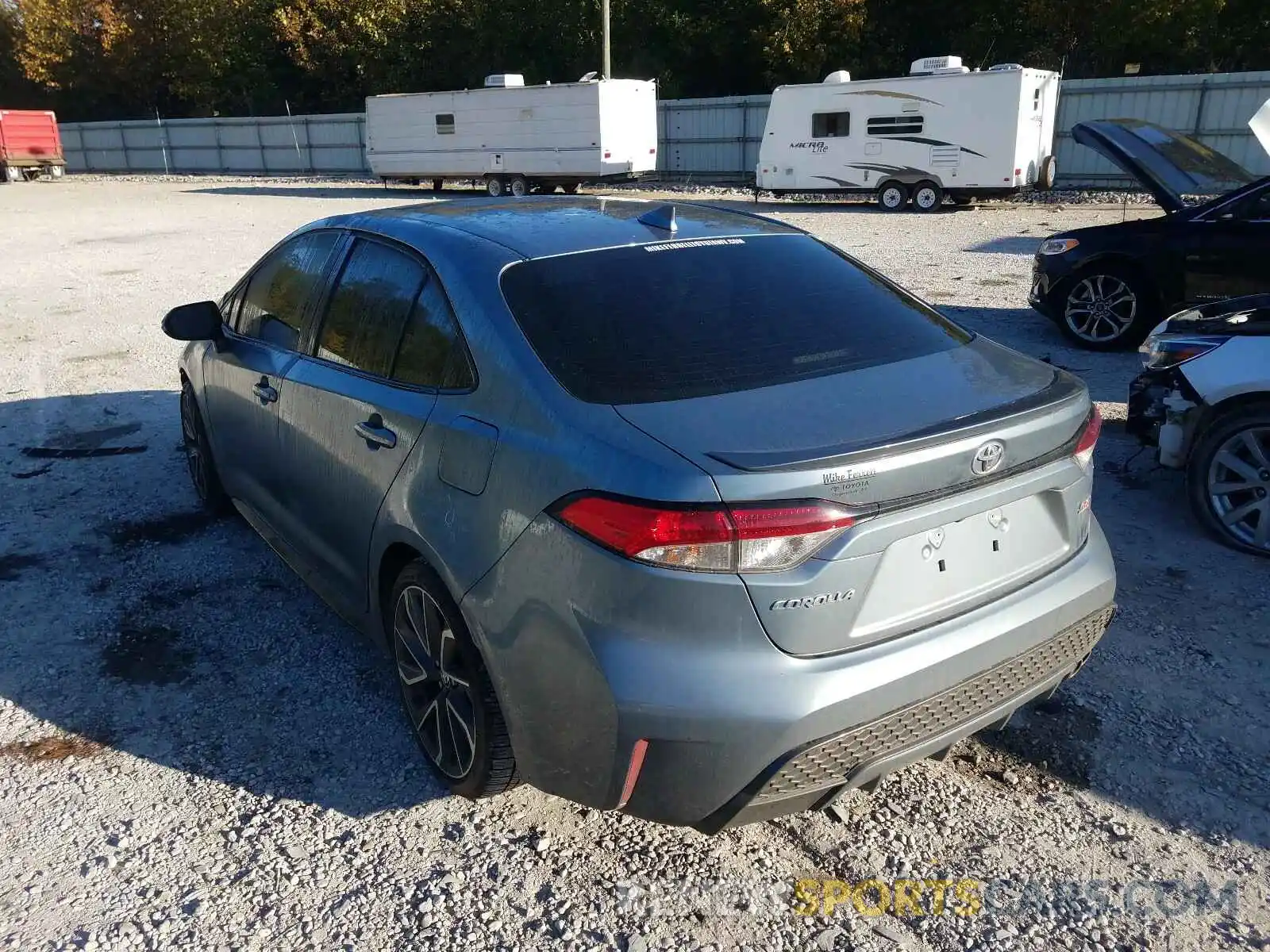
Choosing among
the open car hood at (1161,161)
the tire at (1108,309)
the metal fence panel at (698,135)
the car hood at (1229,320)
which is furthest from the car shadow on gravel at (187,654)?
the metal fence panel at (698,135)

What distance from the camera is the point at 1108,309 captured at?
26.7ft

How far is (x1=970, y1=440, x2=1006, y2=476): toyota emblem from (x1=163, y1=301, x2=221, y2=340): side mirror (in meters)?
3.38

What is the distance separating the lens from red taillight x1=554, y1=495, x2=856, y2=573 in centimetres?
210

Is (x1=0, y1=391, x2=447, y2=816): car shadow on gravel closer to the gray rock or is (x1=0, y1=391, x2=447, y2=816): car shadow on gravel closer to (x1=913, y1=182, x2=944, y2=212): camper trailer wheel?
the gray rock

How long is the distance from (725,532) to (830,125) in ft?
70.0

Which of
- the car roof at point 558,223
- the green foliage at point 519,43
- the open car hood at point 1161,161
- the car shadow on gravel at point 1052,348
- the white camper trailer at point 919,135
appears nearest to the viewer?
the car roof at point 558,223

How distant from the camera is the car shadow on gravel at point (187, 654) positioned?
316cm

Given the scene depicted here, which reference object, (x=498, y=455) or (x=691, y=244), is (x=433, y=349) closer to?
(x=498, y=455)

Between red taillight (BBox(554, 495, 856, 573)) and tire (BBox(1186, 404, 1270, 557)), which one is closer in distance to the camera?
red taillight (BBox(554, 495, 856, 573))

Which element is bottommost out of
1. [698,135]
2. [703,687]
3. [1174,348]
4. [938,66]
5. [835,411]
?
[703,687]

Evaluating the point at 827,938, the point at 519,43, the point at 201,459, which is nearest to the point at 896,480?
the point at 827,938

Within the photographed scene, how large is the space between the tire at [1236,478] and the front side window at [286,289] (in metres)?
3.85

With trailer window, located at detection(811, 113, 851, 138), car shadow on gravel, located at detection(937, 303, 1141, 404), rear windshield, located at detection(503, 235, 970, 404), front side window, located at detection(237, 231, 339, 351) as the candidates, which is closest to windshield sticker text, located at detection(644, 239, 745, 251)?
rear windshield, located at detection(503, 235, 970, 404)

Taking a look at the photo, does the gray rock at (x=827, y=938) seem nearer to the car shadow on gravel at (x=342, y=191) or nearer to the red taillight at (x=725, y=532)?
the red taillight at (x=725, y=532)
